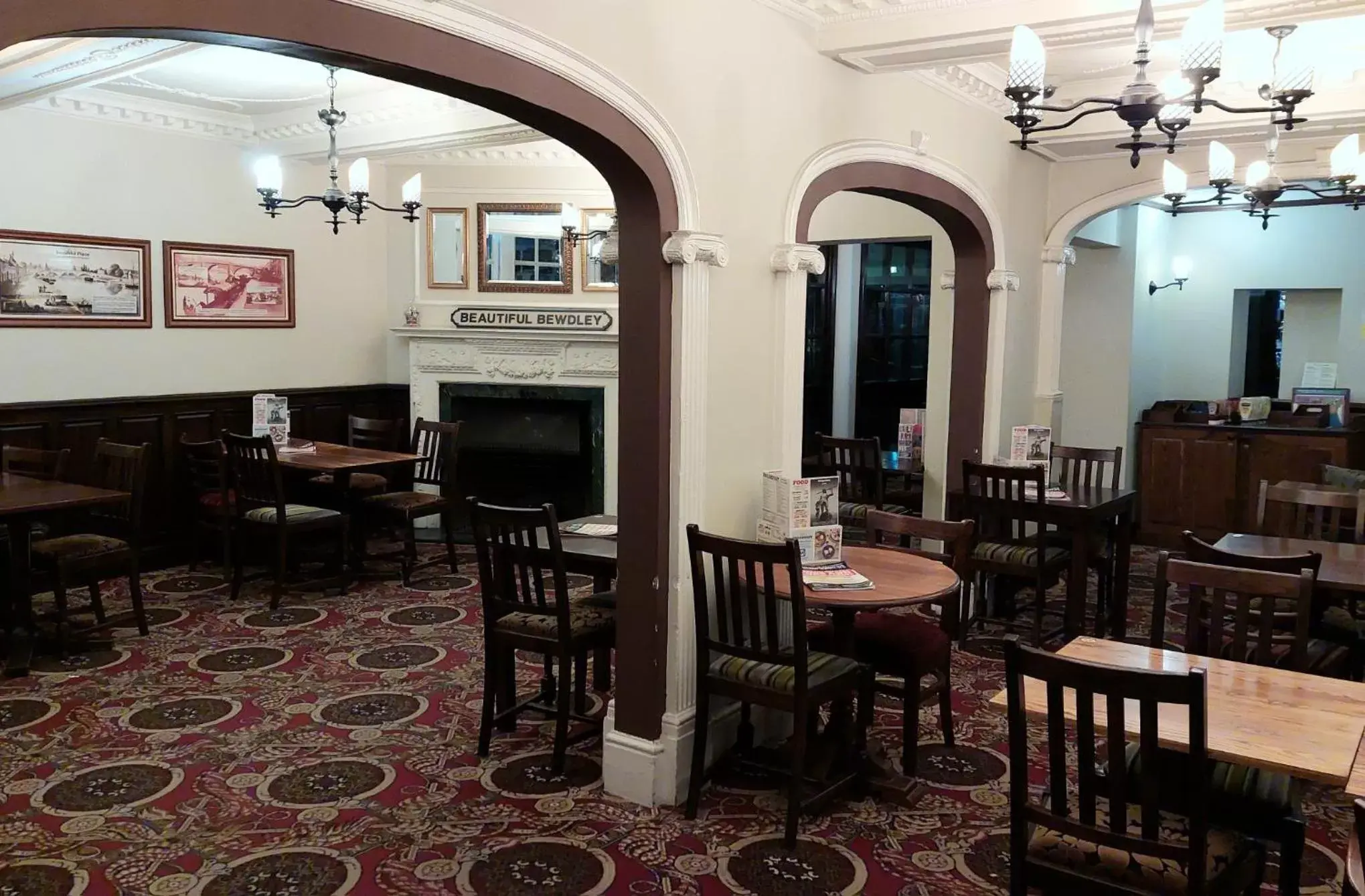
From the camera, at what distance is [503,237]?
7812mm

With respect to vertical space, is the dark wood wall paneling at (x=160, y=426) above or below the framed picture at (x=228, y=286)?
below

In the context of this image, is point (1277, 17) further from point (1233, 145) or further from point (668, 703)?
point (668, 703)

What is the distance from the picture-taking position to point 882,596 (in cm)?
343

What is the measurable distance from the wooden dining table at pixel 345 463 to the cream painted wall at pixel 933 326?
3377mm

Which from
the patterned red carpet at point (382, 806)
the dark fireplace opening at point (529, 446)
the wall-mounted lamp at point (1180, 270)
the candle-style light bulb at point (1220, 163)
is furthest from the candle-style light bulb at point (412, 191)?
the wall-mounted lamp at point (1180, 270)

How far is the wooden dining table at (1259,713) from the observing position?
2.24 metres

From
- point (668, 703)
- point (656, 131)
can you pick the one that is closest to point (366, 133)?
point (656, 131)

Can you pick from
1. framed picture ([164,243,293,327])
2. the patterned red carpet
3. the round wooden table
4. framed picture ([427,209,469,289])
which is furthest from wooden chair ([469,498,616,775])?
framed picture ([427,209,469,289])

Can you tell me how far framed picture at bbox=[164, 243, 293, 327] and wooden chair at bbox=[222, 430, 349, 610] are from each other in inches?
41.7

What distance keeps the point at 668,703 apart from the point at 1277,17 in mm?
3137

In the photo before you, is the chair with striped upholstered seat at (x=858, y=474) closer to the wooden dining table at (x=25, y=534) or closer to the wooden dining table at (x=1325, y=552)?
the wooden dining table at (x=1325, y=552)

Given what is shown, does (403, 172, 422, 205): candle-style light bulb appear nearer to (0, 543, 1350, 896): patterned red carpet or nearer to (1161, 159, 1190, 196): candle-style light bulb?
(0, 543, 1350, 896): patterned red carpet

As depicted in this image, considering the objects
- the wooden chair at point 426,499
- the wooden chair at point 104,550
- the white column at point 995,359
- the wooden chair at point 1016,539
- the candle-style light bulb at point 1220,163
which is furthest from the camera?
the wooden chair at point 426,499

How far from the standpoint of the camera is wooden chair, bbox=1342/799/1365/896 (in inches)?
65.6
